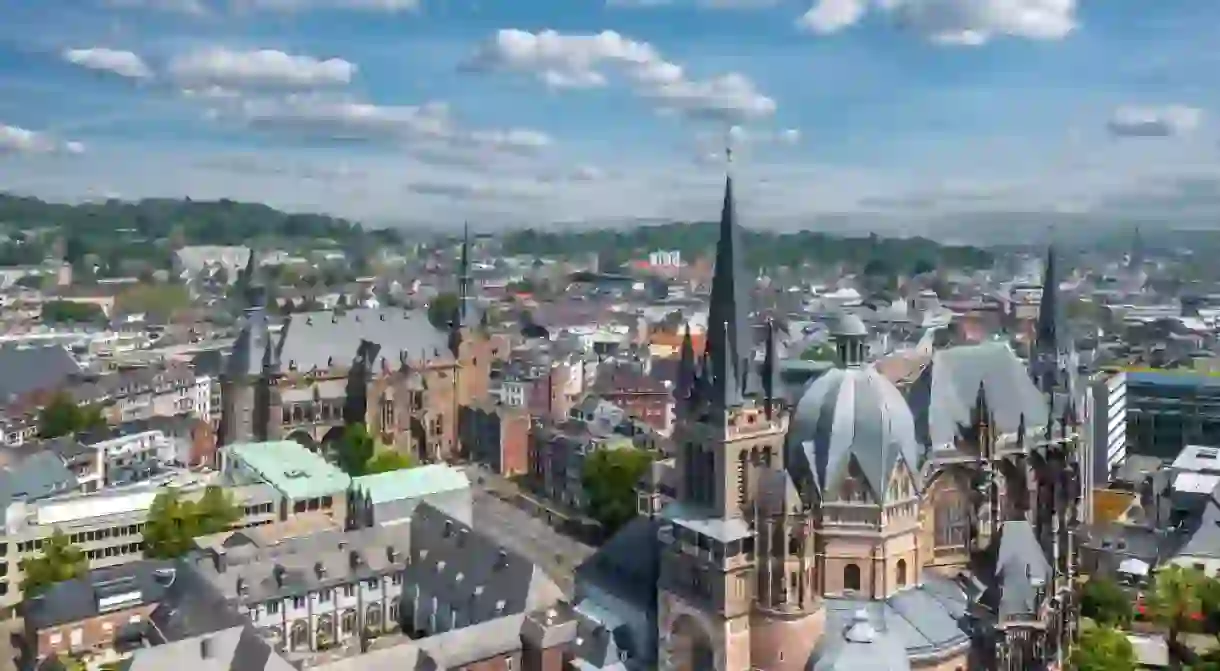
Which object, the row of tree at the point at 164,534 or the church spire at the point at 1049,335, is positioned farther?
the row of tree at the point at 164,534

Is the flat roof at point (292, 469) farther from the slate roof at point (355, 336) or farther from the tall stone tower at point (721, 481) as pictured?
the tall stone tower at point (721, 481)

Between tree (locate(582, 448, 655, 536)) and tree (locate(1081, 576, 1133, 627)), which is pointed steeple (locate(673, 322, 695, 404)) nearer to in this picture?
tree (locate(1081, 576, 1133, 627))

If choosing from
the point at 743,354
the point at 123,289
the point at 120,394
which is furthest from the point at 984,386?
the point at 123,289

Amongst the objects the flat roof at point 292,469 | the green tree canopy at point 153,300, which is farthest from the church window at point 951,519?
the green tree canopy at point 153,300

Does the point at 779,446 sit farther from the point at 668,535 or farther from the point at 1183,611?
the point at 1183,611

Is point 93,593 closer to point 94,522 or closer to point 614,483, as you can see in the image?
point 94,522

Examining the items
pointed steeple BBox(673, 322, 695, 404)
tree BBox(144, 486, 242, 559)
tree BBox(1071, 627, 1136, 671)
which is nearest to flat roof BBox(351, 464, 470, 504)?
tree BBox(144, 486, 242, 559)
